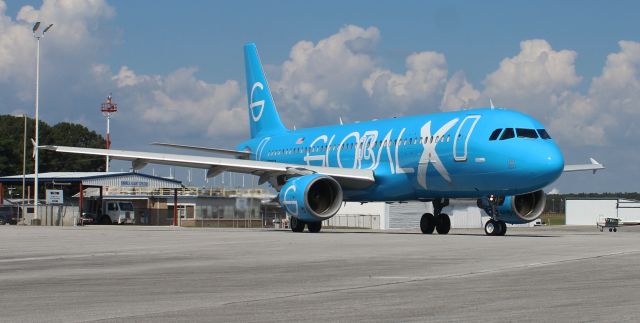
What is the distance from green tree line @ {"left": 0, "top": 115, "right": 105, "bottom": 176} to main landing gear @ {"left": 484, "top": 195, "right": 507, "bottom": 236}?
94186 mm

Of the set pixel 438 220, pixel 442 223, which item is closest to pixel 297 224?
pixel 438 220

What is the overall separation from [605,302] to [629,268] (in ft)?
19.2

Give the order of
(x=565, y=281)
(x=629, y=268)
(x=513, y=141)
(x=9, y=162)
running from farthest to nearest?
(x=9, y=162)
(x=513, y=141)
(x=629, y=268)
(x=565, y=281)

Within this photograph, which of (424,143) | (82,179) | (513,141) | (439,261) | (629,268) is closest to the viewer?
(629,268)

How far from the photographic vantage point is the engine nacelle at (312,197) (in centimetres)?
3550

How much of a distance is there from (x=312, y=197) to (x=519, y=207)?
7.89 m

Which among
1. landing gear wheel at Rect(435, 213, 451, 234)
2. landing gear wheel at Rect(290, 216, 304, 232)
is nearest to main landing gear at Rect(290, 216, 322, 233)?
landing gear wheel at Rect(290, 216, 304, 232)

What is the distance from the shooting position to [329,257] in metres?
20.1

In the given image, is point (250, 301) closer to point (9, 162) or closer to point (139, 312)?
point (139, 312)

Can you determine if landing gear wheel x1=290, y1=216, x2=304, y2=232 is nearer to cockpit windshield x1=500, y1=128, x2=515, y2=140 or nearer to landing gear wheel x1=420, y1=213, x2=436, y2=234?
landing gear wheel x1=420, y1=213, x2=436, y2=234

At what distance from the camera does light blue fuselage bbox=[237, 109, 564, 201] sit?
1267 inches

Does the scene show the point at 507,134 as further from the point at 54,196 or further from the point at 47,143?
the point at 47,143

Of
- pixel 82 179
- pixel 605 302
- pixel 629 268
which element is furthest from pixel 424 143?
pixel 82 179

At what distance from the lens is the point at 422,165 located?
116 feet
